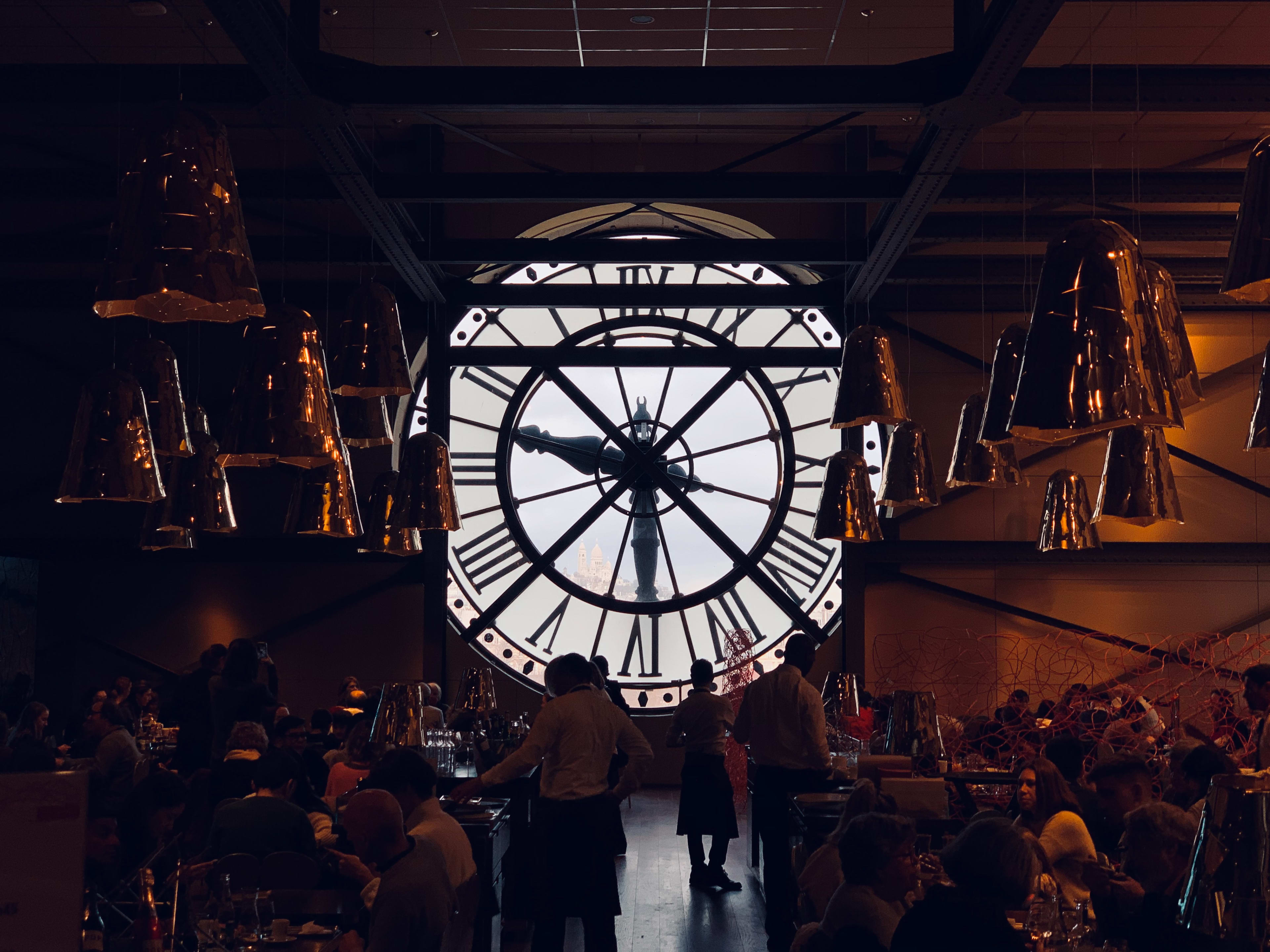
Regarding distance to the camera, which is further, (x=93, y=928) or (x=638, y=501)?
(x=638, y=501)

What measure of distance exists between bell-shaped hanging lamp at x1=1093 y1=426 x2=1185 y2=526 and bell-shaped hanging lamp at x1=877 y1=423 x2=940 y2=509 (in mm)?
2021

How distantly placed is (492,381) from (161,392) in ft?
25.4

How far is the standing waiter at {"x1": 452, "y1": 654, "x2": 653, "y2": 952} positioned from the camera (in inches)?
222

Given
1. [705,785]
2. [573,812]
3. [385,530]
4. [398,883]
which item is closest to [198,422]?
[385,530]

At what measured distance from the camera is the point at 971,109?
6.39 m

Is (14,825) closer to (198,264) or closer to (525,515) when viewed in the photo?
(198,264)

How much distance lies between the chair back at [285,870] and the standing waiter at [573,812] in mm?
1356

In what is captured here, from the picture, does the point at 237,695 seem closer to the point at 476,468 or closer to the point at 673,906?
the point at 673,906

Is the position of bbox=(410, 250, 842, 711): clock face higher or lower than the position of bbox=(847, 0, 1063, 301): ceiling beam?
lower

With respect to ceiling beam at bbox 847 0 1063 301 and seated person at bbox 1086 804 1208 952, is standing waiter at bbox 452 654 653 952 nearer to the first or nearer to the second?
seated person at bbox 1086 804 1208 952

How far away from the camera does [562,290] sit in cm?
1160

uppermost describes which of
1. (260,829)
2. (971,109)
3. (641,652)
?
(971,109)

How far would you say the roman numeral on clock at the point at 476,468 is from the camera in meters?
12.8

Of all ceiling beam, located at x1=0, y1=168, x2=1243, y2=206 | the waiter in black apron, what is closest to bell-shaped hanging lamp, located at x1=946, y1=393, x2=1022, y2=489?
ceiling beam, located at x1=0, y1=168, x2=1243, y2=206
